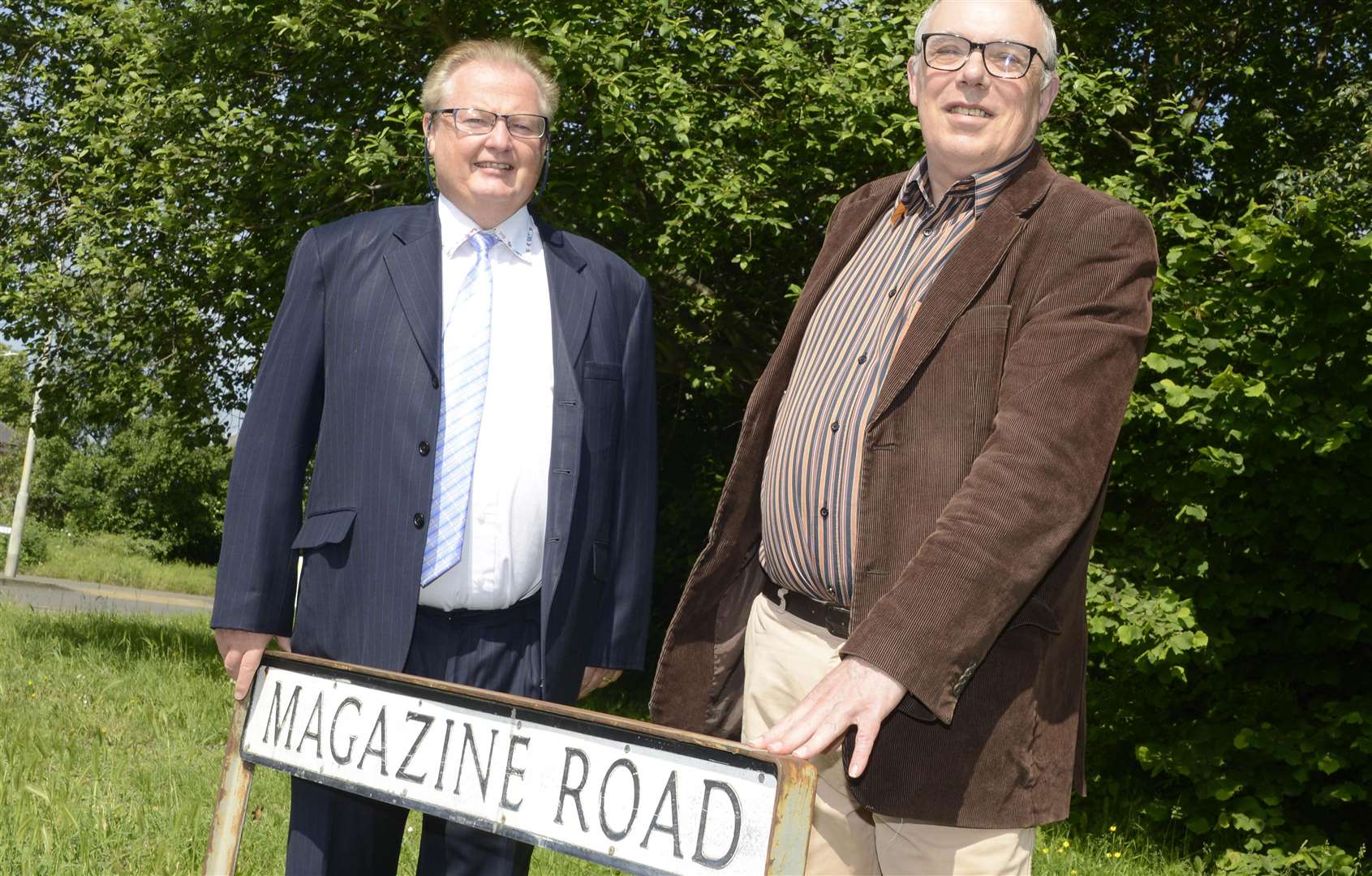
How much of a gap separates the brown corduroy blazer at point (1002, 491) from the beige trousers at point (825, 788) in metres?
0.14

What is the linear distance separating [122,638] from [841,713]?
11.2 meters

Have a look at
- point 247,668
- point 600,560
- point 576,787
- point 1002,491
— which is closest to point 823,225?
point 600,560

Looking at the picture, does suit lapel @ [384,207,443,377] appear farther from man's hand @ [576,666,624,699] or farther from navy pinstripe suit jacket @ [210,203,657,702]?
man's hand @ [576,666,624,699]

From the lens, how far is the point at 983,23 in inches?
97.3

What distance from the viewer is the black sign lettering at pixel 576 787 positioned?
173 centimetres

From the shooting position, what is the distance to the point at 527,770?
5.88 feet

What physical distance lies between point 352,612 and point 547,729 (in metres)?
1.03

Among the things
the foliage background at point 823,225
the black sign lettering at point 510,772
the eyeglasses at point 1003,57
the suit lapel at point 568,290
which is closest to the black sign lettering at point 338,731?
the black sign lettering at point 510,772

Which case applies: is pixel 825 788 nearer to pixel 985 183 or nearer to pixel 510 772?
pixel 510 772

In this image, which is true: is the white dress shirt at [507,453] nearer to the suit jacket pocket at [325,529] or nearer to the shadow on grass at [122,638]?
the suit jacket pocket at [325,529]

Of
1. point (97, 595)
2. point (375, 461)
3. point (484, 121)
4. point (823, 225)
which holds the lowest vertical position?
point (97, 595)

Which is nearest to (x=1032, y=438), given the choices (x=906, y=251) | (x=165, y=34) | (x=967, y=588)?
(x=967, y=588)

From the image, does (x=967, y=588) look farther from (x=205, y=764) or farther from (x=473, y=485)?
(x=205, y=764)

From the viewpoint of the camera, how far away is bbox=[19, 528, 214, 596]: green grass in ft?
111
